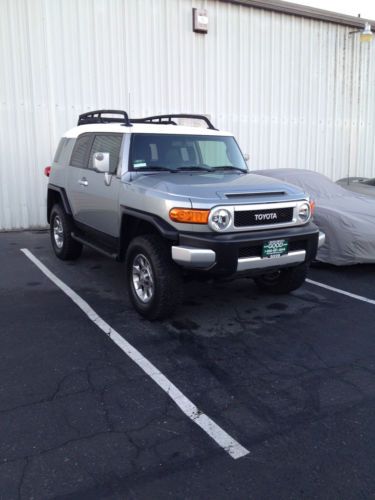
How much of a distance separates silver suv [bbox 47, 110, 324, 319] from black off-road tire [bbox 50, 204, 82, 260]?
1.79ft

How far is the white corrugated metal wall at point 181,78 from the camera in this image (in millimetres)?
9508

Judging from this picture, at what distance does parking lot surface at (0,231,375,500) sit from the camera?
261 cm

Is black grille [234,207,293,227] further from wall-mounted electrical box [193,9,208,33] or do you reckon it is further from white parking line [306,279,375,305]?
wall-mounted electrical box [193,9,208,33]

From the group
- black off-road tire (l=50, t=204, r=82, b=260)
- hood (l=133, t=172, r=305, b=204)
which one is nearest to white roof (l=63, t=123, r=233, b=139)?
hood (l=133, t=172, r=305, b=204)

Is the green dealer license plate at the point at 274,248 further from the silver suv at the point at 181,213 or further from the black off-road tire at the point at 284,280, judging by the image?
the black off-road tire at the point at 284,280

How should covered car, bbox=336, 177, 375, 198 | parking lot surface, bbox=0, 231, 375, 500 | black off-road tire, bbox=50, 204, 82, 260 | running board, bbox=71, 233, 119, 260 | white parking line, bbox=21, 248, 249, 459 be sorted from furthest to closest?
1. covered car, bbox=336, 177, 375, 198
2. black off-road tire, bbox=50, 204, 82, 260
3. running board, bbox=71, 233, 119, 260
4. white parking line, bbox=21, 248, 249, 459
5. parking lot surface, bbox=0, 231, 375, 500

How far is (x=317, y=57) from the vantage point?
1255 cm

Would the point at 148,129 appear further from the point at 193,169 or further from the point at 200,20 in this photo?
the point at 200,20

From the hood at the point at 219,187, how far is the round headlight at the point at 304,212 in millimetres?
106

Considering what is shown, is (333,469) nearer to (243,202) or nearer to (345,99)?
(243,202)

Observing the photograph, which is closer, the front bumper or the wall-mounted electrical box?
the front bumper

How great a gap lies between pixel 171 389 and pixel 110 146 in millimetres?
3221

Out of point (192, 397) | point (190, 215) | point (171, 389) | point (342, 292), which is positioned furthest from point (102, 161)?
point (342, 292)

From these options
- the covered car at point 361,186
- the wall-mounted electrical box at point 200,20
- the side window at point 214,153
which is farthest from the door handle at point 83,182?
the wall-mounted electrical box at point 200,20
